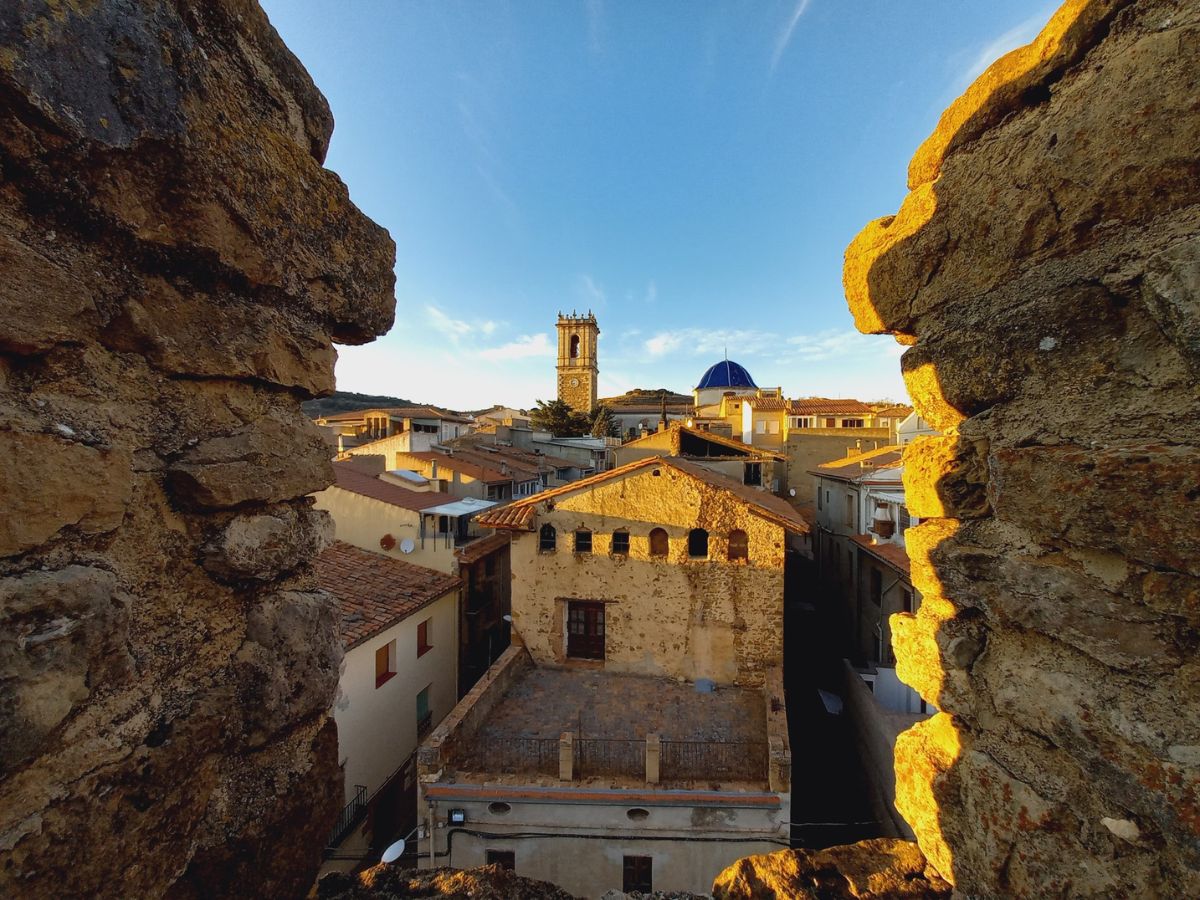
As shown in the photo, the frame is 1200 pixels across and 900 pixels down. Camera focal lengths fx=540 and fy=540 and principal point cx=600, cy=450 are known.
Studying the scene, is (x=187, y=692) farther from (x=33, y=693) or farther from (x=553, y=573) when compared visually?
(x=553, y=573)

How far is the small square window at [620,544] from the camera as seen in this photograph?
11102 mm

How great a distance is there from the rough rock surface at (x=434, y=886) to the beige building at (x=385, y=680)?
719 cm

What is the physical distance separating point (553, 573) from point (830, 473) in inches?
446

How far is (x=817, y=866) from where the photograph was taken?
6.51ft

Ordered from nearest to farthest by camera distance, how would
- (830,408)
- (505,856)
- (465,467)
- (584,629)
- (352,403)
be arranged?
(505,856), (584,629), (465,467), (830,408), (352,403)

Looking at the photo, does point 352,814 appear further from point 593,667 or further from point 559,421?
point 559,421

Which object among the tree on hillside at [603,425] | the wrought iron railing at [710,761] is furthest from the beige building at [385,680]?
the tree on hillside at [603,425]

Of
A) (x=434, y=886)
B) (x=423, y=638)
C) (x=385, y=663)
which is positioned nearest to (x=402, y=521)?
(x=423, y=638)

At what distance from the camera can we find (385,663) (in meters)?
10.6

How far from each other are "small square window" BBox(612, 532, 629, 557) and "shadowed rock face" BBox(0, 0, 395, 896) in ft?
30.6

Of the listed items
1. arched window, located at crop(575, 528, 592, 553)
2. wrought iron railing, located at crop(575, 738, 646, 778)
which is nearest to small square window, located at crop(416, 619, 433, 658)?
arched window, located at crop(575, 528, 592, 553)

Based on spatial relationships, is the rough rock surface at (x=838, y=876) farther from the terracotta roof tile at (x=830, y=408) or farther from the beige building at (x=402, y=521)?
the terracotta roof tile at (x=830, y=408)

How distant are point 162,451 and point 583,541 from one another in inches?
400

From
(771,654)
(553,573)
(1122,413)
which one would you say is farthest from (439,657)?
(1122,413)
